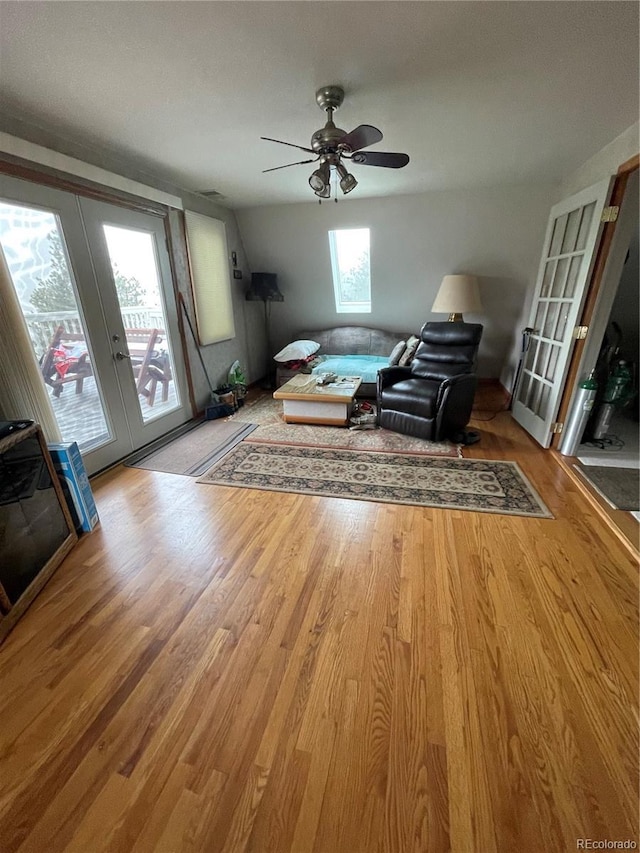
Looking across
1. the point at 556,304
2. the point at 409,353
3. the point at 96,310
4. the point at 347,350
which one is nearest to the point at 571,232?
the point at 556,304

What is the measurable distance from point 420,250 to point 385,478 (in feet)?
10.7

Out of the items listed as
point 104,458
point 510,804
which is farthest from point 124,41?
point 510,804

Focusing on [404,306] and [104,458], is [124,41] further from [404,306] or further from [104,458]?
[404,306]

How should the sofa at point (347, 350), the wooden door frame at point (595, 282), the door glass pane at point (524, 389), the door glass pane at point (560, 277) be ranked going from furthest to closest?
the sofa at point (347, 350)
the door glass pane at point (524, 389)
the door glass pane at point (560, 277)
the wooden door frame at point (595, 282)

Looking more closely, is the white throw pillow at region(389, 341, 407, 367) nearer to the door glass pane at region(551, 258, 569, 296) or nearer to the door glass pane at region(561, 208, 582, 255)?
the door glass pane at region(551, 258, 569, 296)

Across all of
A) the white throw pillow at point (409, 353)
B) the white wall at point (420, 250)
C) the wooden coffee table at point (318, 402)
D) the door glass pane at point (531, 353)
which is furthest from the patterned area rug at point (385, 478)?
the white wall at point (420, 250)

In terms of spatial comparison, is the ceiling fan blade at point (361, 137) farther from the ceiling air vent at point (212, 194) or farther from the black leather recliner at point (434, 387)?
the ceiling air vent at point (212, 194)

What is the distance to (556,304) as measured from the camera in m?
2.97

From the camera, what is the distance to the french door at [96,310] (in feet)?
7.03

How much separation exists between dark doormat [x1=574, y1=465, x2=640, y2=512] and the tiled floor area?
3699 millimetres

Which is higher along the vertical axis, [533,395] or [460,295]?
[460,295]

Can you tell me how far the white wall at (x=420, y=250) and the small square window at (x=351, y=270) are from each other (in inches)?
4.1

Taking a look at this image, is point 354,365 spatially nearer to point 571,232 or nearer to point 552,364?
point 552,364

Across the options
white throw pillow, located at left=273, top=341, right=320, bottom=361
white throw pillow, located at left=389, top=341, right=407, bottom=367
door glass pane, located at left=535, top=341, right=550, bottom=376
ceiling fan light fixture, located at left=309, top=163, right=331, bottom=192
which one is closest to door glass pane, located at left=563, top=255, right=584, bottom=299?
door glass pane, located at left=535, top=341, right=550, bottom=376
